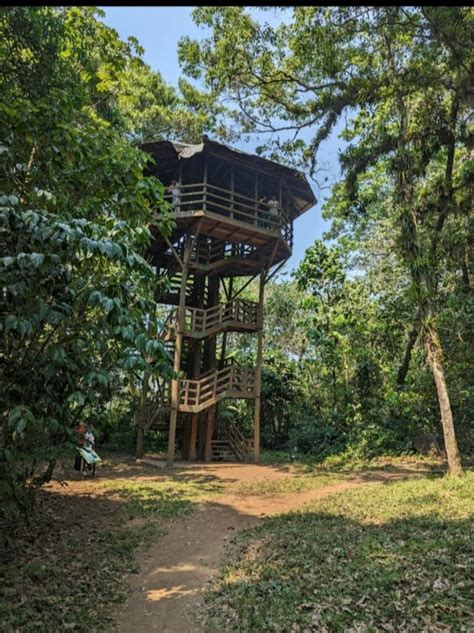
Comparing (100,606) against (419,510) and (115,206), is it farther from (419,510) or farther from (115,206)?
(419,510)

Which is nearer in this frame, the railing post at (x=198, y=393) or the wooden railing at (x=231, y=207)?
the wooden railing at (x=231, y=207)

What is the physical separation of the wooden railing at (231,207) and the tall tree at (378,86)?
2088 millimetres

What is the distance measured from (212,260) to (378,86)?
824cm

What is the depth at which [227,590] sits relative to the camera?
4648 millimetres

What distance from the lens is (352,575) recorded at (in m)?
4.58

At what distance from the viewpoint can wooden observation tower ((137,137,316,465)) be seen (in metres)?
14.2

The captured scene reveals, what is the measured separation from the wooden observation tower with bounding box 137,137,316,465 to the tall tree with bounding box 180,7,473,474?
7.50 feet

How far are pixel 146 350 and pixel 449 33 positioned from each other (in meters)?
8.46

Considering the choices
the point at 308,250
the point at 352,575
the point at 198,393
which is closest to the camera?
the point at 352,575

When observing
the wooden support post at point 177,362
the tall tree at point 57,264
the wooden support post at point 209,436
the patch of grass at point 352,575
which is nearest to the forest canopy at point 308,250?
the tall tree at point 57,264

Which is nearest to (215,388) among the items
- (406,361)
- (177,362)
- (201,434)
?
(177,362)

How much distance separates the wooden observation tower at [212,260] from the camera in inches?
558

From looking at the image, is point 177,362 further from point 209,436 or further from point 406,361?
point 406,361

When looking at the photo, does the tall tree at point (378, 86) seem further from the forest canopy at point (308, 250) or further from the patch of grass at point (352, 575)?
the patch of grass at point (352, 575)
